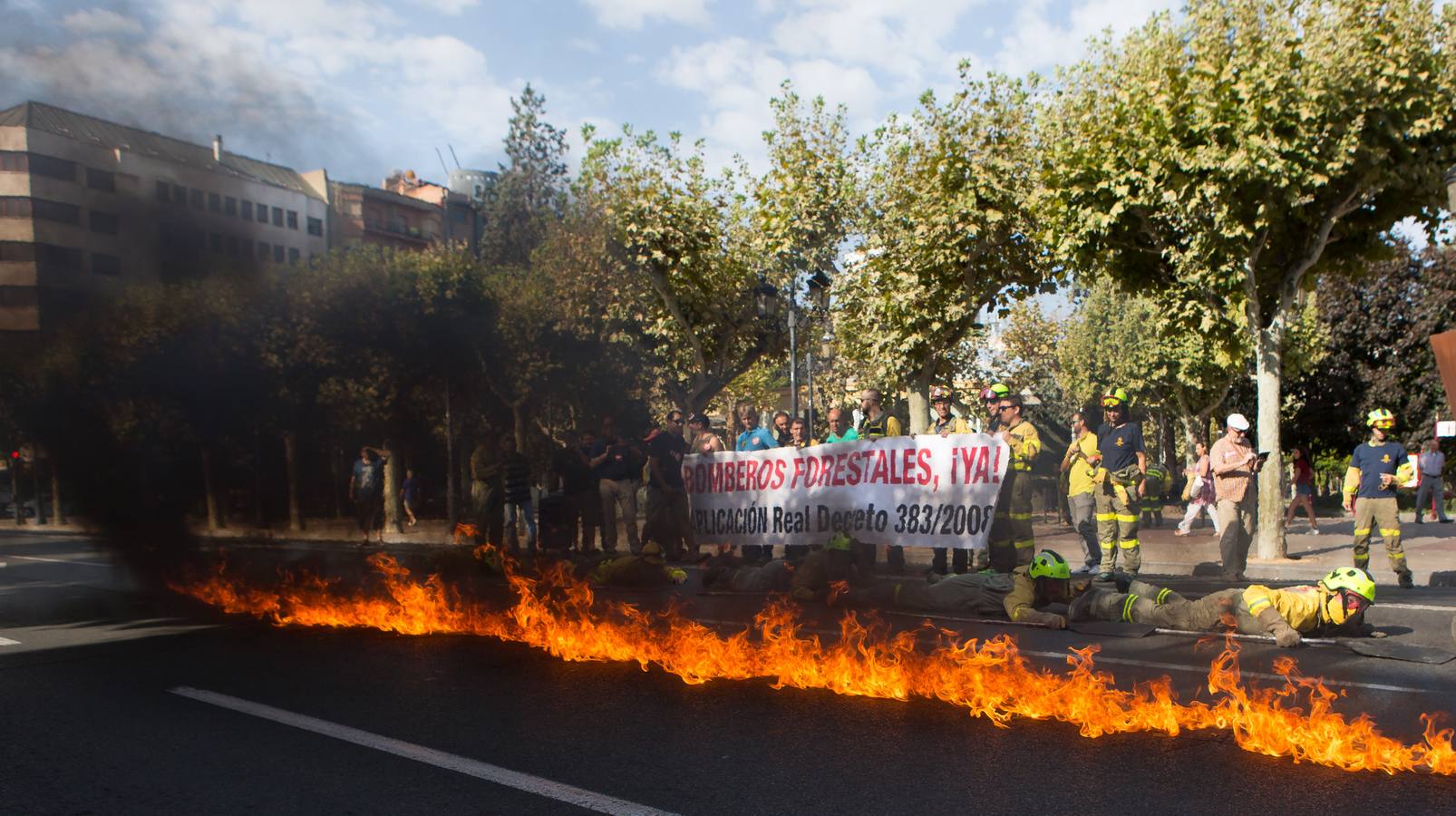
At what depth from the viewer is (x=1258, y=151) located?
11.9 meters

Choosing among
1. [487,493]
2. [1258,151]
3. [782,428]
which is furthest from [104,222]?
[1258,151]

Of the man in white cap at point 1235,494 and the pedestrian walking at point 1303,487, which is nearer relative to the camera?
the man in white cap at point 1235,494

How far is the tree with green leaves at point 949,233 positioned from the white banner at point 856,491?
22.6 feet

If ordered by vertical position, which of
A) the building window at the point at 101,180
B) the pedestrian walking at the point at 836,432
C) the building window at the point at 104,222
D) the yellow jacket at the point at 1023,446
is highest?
the building window at the point at 101,180

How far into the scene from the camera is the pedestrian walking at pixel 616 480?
37.6ft

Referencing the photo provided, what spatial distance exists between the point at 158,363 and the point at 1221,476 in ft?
34.7

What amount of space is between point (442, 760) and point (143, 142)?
268 inches

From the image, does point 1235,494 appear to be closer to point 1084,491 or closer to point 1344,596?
point 1084,491

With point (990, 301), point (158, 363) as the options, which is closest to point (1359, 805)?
point (158, 363)

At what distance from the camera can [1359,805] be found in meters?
3.99

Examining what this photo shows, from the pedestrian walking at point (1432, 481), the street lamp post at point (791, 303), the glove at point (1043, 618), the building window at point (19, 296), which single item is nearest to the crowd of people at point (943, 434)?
the glove at point (1043, 618)

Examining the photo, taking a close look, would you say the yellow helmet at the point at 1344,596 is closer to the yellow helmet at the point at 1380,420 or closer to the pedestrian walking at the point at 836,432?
the yellow helmet at the point at 1380,420

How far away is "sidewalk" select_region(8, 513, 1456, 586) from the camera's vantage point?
9430 millimetres

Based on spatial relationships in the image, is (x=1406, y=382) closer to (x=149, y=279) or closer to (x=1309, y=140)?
(x=1309, y=140)
